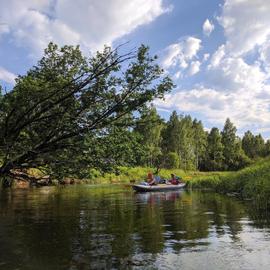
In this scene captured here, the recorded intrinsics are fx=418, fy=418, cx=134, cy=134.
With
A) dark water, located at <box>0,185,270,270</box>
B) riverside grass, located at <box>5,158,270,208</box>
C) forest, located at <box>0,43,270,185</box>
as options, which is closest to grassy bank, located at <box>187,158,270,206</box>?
riverside grass, located at <box>5,158,270,208</box>

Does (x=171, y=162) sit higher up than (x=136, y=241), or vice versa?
(x=171, y=162)

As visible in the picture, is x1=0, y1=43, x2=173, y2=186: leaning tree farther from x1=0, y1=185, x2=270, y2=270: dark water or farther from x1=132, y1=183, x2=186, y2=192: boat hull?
x1=132, y1=183, x2=186, y2=192: boat hull

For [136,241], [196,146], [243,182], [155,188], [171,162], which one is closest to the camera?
[136,241]

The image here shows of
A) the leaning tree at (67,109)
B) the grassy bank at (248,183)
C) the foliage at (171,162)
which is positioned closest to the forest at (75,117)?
the leaning tree at (67,109)

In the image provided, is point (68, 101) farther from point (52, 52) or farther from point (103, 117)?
point (52, 52)

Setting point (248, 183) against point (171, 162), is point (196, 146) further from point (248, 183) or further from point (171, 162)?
point (248, 183)

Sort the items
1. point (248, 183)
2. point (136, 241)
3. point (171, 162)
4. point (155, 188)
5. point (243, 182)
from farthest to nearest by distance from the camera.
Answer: point (171, 162) → point (155, 188) → point (243, 182) → point (248, 183) → point (136, 241)

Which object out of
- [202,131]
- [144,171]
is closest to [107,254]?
[144,171]

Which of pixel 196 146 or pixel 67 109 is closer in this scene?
pixel 67 109

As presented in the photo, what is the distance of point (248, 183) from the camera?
28.9 m

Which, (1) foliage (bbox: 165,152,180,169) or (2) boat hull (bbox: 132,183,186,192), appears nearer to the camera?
(2) boat hull (bbox: 132,183,186,192)

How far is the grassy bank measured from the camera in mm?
22328

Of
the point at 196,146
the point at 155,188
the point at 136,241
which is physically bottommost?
the point at 136,241

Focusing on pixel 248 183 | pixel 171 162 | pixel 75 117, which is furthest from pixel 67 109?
pixel 171 162
